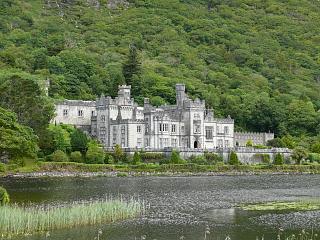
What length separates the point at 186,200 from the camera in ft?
165

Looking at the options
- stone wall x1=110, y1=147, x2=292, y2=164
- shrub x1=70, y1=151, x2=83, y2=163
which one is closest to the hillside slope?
shrub x1=70, y1=151, x2=83, y2=163

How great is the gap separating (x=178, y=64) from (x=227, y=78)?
15.4 meters

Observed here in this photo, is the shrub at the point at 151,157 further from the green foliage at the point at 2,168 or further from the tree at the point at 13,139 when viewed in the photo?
the tree at the point at 13,139

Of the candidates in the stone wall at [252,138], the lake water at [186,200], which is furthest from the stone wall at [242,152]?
the lake water at [186,200]

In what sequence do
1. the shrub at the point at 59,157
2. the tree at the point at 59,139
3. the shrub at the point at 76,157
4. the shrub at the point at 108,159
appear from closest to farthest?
the shrub at the point at 59,157, the shrub at the point at 76,157, the shrub at the point at 108,159, the tree at the point at 59,139

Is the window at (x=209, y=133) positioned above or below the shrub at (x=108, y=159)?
above

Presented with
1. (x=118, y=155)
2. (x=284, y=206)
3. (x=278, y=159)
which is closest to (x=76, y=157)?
(x=118, y=155)

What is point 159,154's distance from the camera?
8831cm

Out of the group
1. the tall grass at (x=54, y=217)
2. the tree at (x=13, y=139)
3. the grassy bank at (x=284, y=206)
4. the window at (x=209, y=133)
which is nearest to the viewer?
the tall grass at (x=54, y=217)

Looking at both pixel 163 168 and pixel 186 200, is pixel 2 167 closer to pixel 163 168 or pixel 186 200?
pixel 163 168

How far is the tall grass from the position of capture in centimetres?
3362

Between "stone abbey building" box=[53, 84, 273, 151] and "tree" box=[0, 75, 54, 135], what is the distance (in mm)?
13274

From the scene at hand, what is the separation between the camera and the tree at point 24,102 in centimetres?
8138

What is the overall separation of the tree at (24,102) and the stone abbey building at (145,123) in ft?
43.6
